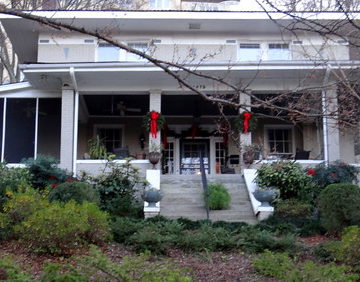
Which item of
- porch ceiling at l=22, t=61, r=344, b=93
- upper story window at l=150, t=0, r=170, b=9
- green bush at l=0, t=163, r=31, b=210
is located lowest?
green bush at l=0, t=163, r=31, b=210

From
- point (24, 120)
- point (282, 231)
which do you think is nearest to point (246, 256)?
point (282, 231)

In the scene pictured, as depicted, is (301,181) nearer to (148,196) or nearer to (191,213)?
Result: (191,213)

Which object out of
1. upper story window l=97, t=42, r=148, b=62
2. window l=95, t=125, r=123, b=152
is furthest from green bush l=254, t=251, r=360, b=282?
window l=95, t=125, r=123, b=152

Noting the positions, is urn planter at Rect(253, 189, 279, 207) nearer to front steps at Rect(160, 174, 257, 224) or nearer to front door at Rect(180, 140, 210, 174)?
front steps at Rect(160, 174, 257, 224)

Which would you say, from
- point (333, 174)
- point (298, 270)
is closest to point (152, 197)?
point (333, 174)

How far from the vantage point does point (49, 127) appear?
1706cm

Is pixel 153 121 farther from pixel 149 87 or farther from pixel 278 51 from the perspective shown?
pixel 278 51

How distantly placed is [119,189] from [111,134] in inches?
262

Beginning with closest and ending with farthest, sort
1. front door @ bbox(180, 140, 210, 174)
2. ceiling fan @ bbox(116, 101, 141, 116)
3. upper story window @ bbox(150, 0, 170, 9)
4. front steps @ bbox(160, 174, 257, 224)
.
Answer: front steps @ bbox(160, 174, 257, 224)
ceiling fan @ bbox(116, 101, 141, 116)
front door @ bbox(180, 140, 210, 174)
upper story window @ bbox(150, 0, 170, 9)

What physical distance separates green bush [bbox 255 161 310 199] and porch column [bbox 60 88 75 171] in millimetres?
5682

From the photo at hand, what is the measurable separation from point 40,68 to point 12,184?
4549 mm

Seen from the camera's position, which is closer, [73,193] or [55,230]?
[55,230]

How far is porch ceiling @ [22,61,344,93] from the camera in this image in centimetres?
1428

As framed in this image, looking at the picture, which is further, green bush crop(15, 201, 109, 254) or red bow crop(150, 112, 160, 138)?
red bow crop(150, 112, 160, 138)
